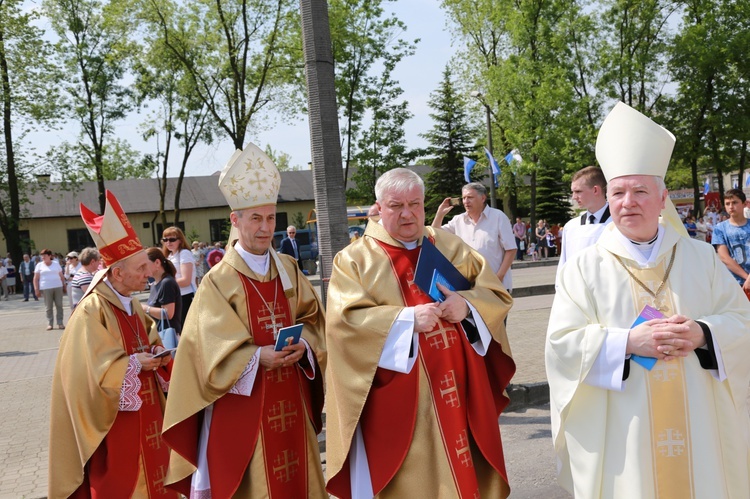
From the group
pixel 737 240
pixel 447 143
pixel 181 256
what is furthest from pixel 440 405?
pixel 447 143

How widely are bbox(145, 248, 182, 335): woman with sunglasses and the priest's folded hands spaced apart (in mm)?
2337

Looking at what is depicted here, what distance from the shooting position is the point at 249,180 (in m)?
4.58

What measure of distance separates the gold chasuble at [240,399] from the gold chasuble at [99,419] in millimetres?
387

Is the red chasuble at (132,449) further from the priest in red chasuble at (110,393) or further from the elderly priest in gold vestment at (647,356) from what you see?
the elderly priest in gold vestment at (647,356)

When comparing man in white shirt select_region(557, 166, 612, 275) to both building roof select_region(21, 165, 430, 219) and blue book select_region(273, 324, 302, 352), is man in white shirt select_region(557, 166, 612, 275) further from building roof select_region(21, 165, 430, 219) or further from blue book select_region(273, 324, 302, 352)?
building roof select_region(21, 165, 430, 219)

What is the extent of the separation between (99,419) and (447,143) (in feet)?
151

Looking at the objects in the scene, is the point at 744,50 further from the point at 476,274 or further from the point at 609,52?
the point at 476,274

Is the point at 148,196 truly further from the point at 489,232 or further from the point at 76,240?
the point at 489,232

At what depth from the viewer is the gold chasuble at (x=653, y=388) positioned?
11.2 feet

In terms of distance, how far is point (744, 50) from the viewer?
31625 millimetres

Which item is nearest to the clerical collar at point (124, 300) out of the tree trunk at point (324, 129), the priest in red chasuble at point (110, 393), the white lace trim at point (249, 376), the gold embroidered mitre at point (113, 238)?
the priest in red chasuble at point (110, 393)

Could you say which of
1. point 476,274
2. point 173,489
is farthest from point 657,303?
point 173,489

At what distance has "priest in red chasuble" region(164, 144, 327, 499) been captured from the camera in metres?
4.25

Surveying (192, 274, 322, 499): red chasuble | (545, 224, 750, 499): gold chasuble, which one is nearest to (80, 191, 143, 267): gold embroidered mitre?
(192, 274, 322, 499): red chasuble
